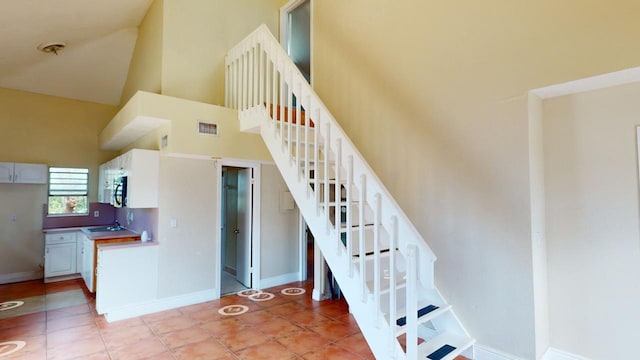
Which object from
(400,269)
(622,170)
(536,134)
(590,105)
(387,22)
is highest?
(387,22)

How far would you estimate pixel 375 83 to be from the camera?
4.05 metres

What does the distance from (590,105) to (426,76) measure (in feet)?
4.79

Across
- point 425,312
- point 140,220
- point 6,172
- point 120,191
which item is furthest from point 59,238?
point 425,312

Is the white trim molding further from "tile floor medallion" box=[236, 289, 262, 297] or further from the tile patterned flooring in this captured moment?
"tile floor medallion" box=[236, 289, 262, 297]

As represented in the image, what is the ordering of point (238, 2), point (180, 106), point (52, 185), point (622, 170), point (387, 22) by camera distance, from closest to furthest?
1. point (622, 170)
2. point (387, 22)
3. point (180, 106)
4. point (238, 2)
5. point (52, 185)

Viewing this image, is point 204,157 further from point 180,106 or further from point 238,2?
point 238,2

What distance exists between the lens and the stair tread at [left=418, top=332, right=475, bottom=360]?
2.45 metres

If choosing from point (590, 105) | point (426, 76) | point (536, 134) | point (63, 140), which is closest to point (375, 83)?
point (426, 76)

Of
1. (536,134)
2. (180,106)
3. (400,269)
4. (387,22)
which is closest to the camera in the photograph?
(536,134)

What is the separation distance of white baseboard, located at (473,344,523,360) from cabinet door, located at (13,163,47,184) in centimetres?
737

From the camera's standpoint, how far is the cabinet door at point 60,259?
5.83 m

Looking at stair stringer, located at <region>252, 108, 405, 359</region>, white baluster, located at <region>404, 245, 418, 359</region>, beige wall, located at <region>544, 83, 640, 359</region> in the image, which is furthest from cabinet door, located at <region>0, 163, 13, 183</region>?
beige wall, located at <region>544, 83, 640, 359</region>

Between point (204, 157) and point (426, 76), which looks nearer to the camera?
point (426, 76)

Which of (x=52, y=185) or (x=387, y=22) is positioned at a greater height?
(x=387, y=22)
